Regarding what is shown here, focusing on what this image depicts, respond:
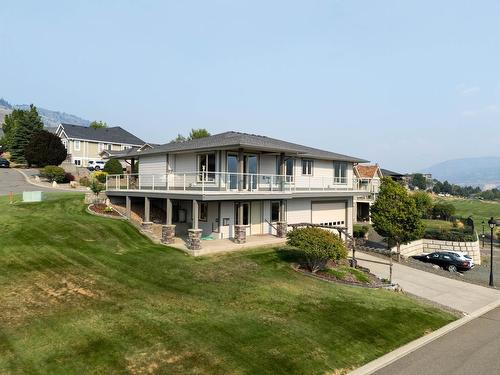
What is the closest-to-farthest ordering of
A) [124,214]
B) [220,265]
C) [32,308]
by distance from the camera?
[32,308]
[220,265]
[124,214]

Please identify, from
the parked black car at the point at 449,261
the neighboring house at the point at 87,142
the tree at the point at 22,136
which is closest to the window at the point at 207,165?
the parked black car at the point at 449,261

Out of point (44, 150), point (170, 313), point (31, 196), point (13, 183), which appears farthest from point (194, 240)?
point (44, 150)

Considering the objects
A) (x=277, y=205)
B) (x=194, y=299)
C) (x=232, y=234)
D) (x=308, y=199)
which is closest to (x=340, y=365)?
(x=194, y=299)

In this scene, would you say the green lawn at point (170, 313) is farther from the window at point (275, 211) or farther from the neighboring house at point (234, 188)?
the window at point (275, 211)

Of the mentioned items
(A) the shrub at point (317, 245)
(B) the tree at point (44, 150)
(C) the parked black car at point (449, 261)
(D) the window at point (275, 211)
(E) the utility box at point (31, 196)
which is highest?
(B) the tree at point (44, 150)

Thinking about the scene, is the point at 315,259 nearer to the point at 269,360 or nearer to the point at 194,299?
the point at 194,299
